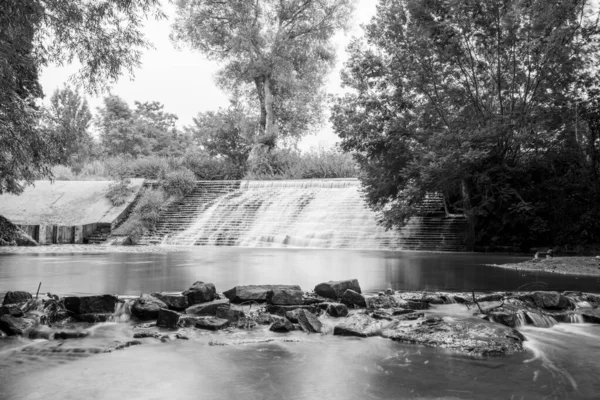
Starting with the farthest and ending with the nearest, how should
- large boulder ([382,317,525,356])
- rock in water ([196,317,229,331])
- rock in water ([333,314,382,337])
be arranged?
rock in water ([196,317,229,331]) < rock in water ([333,314,382,337]) < large boulder ([382,317,525,356])

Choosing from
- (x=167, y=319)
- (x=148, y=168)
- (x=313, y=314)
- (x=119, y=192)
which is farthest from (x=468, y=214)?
(x=148, y=168)

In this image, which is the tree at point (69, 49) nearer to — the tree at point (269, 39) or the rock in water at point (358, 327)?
the rock in water at point (358, 327)

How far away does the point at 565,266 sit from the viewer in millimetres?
9000

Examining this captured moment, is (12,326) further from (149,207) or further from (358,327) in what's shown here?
(149,207)

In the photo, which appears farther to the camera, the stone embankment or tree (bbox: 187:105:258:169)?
tree (bbox: 187:105:258:169)

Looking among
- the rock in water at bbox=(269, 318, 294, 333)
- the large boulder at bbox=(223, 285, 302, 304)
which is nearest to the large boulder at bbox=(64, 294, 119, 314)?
the large boulder at bbox=(223, 285, 302, 304)

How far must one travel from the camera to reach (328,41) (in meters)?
31.7

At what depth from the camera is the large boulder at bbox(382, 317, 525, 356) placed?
3.66 metres

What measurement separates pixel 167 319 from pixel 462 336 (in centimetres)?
245

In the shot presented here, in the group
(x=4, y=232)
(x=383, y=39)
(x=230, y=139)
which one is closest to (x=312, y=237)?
(x=383, y=39)

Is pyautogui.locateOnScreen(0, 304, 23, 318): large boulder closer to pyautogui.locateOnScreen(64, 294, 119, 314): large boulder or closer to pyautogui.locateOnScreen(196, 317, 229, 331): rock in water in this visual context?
pyautogui.locateOnScreen(64, 294, 119, 314): large boulder

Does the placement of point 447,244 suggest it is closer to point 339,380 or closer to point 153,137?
point 339,380

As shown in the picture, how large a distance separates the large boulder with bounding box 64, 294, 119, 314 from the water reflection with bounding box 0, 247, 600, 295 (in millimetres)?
1236

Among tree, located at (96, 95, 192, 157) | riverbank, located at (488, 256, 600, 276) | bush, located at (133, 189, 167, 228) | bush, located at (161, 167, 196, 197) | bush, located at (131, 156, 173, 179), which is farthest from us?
tree, located at (96, 95, 192, 157)
